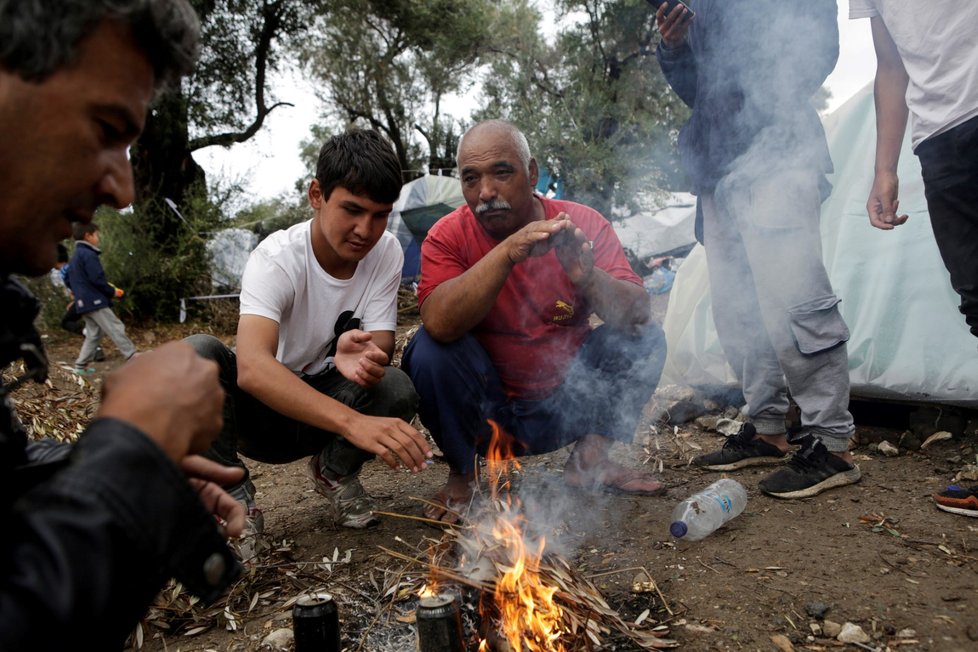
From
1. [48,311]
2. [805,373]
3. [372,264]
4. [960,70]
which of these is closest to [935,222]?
[960,70]

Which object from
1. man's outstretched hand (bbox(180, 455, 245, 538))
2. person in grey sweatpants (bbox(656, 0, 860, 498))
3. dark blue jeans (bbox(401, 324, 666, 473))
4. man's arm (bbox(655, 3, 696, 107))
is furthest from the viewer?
man's arm (bbox(655, 3, 696, 107))

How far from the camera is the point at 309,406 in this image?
106 inches

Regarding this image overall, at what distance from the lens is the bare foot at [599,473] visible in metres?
3.44

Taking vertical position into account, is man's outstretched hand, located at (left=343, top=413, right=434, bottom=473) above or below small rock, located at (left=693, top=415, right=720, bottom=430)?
above

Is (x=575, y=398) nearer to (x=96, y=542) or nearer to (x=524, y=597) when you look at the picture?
(x=524, y=597)

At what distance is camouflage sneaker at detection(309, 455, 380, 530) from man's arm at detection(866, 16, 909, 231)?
2.80 meters

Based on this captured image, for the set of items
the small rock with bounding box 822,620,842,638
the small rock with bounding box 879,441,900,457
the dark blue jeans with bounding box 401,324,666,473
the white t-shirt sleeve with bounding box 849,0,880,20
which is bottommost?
the small rock with bounding box 879,441,900,457

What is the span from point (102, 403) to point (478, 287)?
2.07 m

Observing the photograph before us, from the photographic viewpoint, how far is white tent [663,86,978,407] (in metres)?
3.77

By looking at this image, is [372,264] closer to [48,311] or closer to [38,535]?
[38,535]

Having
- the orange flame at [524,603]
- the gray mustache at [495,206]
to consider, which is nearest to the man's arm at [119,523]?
the orange flame at [524,603]

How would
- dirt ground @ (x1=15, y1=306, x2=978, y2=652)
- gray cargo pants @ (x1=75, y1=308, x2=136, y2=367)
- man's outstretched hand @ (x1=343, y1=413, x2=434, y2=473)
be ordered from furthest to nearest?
gray cargo pants @ (x1=75, y1=308, x2=136, y2=367)
man's outstretched hand @ (x1=343, y1=413, x2=434, y2=473)
dirt ground @ (x1=15, y1=306, x2=978, y2=652)

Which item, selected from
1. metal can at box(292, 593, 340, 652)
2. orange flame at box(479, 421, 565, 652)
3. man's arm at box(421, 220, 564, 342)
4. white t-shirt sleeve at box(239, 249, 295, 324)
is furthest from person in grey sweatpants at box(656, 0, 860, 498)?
white t-shirt sleeve at box(239, 249, 295, 324)

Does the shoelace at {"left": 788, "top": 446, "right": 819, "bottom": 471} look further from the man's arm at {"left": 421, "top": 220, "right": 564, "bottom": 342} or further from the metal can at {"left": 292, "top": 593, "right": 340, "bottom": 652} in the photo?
the metal can at {"left": 292, "top": 593, "right": 340, "bottom": 652}
